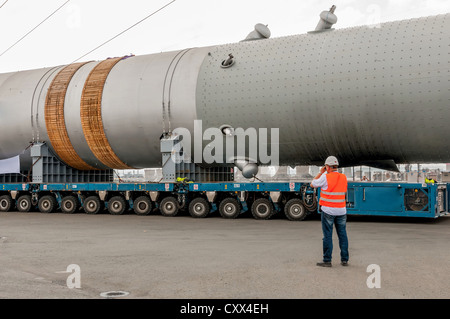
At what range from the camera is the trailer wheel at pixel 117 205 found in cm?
1616

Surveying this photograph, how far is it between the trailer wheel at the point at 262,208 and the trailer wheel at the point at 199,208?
161 centimetres

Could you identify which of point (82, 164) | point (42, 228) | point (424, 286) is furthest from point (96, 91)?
point (424, 286)

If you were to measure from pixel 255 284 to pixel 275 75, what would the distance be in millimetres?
8494

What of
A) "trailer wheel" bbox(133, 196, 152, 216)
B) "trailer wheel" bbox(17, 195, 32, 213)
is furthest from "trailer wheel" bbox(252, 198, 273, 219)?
"trailer wheel" bbox(17, 195, 32, 213)

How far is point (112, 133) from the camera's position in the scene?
50.8 feet

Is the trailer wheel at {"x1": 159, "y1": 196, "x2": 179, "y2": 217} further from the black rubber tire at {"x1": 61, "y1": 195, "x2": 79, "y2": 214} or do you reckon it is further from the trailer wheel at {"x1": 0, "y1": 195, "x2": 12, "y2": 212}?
the trailer wheel at {"x1": 0, "y1": 195, "x2": 12, "y2": 212}

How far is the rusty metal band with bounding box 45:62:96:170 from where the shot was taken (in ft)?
53.9

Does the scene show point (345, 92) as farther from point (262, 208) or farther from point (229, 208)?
point (229, 208)

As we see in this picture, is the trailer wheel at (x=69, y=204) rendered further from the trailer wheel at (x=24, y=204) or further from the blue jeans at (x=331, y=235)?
the blue jeans at (x=331, y=235)

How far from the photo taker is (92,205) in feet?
54.4

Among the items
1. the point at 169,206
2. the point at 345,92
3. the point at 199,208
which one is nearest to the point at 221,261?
the point at 345,92

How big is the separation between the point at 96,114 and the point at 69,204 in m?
3.78
